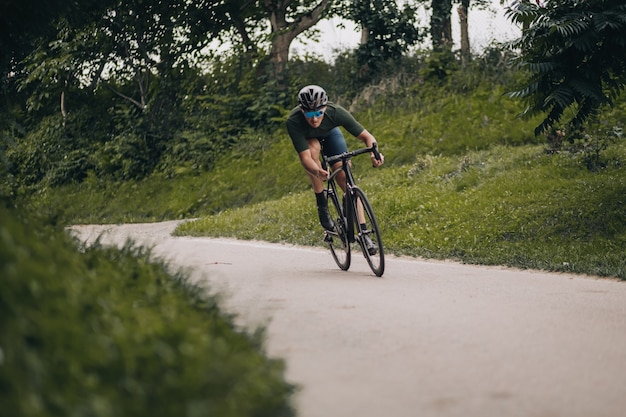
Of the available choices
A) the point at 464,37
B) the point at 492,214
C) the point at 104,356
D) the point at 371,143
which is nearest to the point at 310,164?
the point at 371,143

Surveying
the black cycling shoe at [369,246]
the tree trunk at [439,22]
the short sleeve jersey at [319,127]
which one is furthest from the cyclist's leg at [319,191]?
the tree trunk at [439,22]

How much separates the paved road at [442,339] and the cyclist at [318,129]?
1162 millimetres

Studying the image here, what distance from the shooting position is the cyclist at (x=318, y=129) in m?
9.55

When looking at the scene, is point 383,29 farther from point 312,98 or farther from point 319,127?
point 312,98

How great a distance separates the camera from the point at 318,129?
9922 mm

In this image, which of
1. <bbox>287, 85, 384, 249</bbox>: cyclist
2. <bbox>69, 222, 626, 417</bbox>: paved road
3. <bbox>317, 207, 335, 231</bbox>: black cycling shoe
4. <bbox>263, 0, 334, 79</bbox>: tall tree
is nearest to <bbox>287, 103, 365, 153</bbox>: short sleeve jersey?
<bbox>287, 85, 384, 249</bbox>: cyclist

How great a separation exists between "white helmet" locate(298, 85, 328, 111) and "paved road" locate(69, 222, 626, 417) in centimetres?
175

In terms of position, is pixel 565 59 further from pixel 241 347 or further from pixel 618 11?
pixel 241 347

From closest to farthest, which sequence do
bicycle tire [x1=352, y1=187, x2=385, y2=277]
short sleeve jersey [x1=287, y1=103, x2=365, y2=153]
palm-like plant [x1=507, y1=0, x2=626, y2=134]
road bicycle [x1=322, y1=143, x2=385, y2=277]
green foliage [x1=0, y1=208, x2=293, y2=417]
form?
green foliage [x1=0, y1=208, x2=293, y2=417], bicycle tire [x1=352, y1=187, x2=385, y2=277], road bicycle [x1=322, y1=143, x2=385, y2=277], short sleeve jersey [x1=287, y1=103, x2=365, y2=153], palm-like plant [x1=507, y1=0, x2=626, y2=134]

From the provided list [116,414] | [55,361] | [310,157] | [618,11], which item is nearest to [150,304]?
[55,361]

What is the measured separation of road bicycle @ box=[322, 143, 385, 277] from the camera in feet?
30.7

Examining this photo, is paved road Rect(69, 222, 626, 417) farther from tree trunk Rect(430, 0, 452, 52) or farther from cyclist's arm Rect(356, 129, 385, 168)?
tree trunk Rect(430, 0, 452, 52)

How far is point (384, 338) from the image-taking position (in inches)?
233

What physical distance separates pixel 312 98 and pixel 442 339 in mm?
4178
